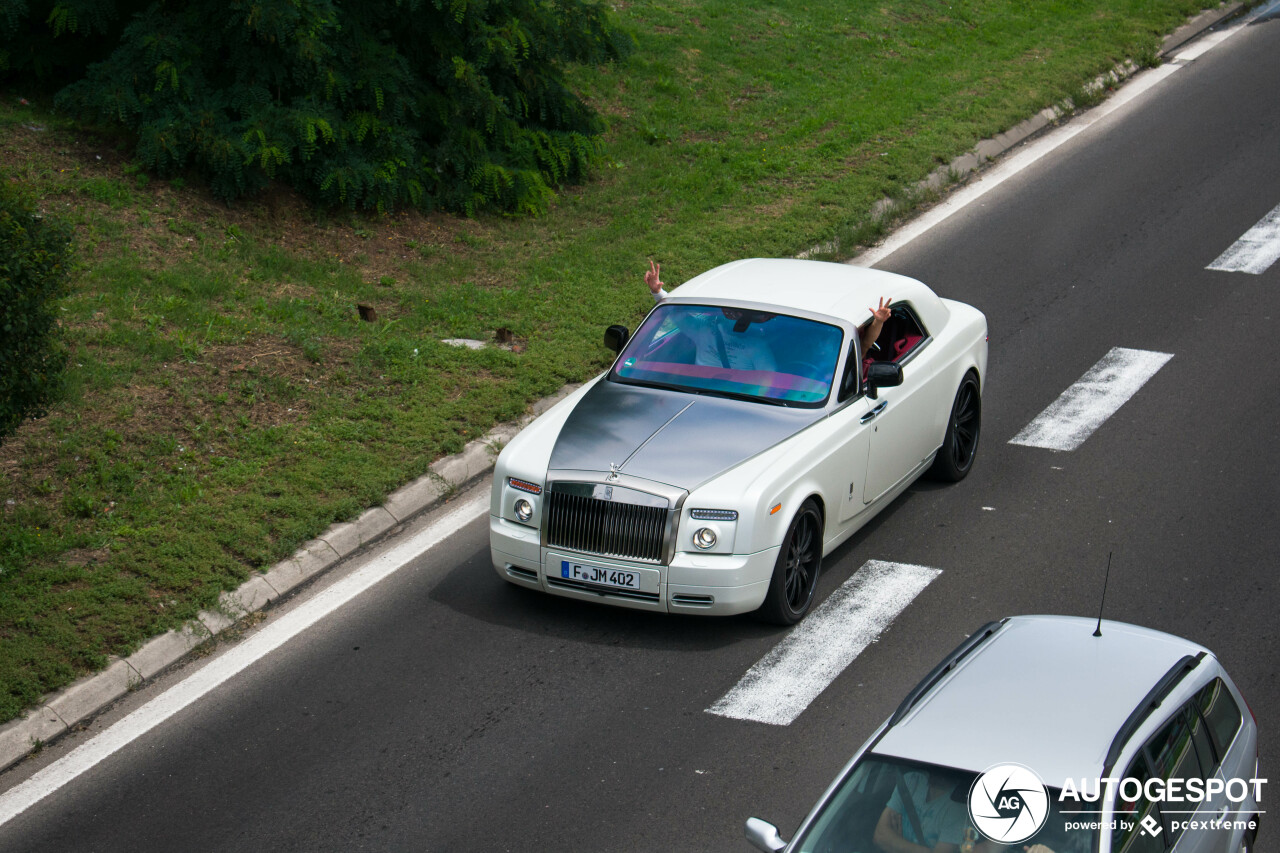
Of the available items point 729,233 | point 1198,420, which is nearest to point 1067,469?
point 1198,420

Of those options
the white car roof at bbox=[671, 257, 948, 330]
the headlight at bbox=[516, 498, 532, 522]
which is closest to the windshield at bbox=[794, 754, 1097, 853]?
the headlight at bbox=[516, 498, 532, 522]

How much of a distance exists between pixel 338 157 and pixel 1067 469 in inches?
319

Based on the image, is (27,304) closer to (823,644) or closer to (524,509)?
(524,509)

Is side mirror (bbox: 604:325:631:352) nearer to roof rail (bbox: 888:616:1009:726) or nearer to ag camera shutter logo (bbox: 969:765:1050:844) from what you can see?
roof rail (bbox: 888:616:1009:726)

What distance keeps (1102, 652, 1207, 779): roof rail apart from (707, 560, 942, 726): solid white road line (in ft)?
8.09

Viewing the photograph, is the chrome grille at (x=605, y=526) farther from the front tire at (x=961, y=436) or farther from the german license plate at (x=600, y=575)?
Result: the front tire at (x=961, y=436)

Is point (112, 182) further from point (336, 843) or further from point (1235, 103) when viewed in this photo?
point (1235, 103)

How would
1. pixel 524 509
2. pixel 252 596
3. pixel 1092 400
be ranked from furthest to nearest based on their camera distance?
1. pixel 1092 400
2. pixel 252 596
3. pixel 524 509

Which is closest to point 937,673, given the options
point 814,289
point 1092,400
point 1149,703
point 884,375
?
point 1149,703

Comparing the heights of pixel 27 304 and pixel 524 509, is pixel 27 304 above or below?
above

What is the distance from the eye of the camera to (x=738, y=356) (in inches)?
355

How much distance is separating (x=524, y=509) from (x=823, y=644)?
199 centimetres

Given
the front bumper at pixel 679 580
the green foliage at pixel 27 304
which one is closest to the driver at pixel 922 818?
the front bumper at pixel 679 580

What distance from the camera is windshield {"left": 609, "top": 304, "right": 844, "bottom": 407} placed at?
880 cm
